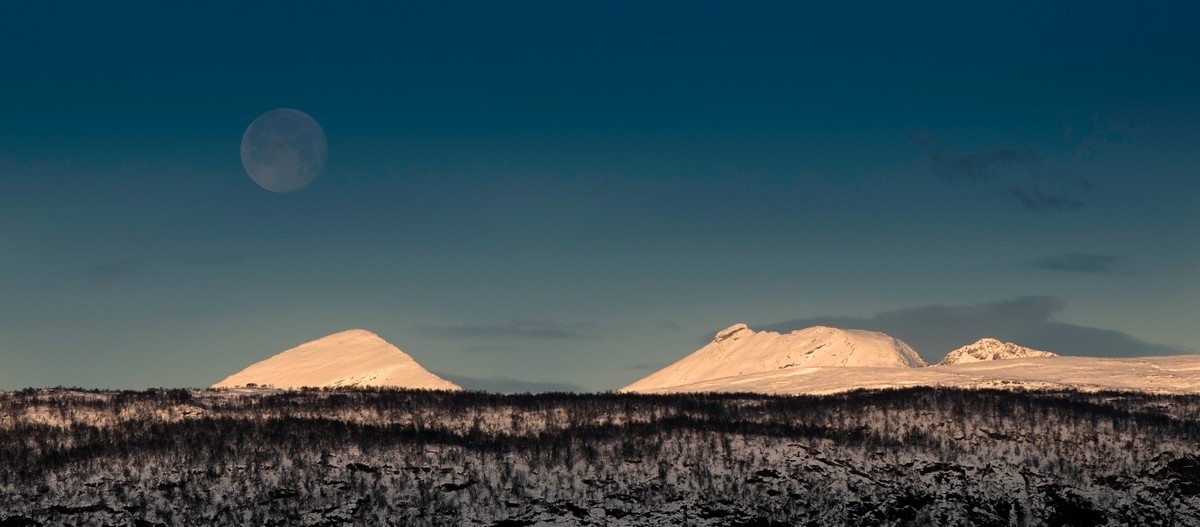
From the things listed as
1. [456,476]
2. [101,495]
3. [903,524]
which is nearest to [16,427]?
[101,495]

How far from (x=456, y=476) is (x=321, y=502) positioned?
1424 centimetres

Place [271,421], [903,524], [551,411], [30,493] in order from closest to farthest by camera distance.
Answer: [30,493] → [903,524] → [271,421] → [551,411]

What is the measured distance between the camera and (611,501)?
14188 centimetres

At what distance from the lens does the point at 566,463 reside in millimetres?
148750

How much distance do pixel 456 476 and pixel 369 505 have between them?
1084cm

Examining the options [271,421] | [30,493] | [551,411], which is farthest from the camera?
[551,411]

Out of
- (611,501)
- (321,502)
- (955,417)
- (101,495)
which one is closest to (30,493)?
(101,495)

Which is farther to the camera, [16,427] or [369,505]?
[16,427]

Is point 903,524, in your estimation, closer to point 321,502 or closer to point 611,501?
point 611,501

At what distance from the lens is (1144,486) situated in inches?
5778

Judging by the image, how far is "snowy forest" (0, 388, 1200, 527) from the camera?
5281 inches

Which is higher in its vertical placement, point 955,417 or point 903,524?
point 955,417

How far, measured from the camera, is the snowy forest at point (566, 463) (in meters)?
134

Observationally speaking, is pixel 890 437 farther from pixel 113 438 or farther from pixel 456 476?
pixel 113 438
